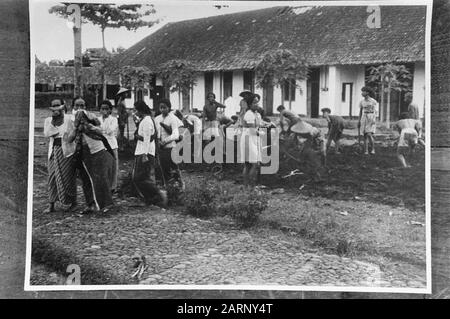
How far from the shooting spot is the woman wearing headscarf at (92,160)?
272 centimetres

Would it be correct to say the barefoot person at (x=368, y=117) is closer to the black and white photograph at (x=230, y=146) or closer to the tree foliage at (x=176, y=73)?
the black and white photograph at (x=230, y=146)

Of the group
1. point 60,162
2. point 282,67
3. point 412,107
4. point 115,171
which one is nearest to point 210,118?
point 282,67

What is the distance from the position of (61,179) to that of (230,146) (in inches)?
34.6

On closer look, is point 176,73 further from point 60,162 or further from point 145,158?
point 60,162

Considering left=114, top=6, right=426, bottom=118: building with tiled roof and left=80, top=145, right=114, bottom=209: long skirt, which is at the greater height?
left=114, top=6, right=426, bottom=118: building with tiled roof

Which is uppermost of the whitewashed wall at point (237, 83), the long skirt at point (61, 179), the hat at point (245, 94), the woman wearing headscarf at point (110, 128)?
the whitewashed wall at point (237, 83)

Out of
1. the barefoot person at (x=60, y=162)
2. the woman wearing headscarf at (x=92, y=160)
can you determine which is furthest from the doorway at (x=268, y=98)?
the barefoot person at (x=60, y=162)

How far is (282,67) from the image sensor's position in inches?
106

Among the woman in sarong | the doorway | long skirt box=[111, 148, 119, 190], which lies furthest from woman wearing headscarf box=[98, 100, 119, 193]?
the doorway

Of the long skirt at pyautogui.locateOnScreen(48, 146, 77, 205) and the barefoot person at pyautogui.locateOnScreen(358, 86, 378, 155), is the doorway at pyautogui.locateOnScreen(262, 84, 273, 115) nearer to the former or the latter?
the barefoot person at pyautogui.locateOnScreen(358, 86, 378, 155)

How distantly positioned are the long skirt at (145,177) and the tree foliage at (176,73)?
15.3 inches

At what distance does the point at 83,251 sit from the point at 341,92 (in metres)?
1.51

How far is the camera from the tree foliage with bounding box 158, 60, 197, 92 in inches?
109

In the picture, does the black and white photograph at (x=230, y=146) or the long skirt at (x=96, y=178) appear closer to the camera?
the black and white photograph at (x=230, y=146)
